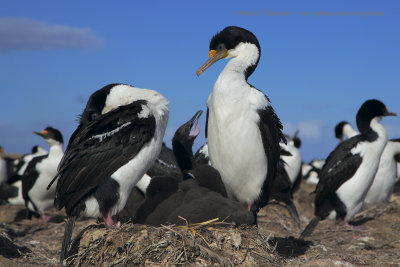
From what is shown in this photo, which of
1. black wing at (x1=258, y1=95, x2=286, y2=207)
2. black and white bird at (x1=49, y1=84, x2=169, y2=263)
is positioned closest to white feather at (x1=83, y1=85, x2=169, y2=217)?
black and white bird at (x1=49, y1=84, x2=169, y2=263)

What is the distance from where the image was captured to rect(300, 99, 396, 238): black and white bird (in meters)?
10.4

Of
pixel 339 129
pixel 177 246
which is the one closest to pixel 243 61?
pixel 177 246

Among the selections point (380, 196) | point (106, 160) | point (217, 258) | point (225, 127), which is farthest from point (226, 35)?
point (380, 196)

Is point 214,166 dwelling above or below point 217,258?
above

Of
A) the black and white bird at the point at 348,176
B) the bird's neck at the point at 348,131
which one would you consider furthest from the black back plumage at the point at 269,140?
the bird's neck at the point at 348,131

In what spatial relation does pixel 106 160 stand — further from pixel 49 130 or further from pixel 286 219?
pixel 49 130

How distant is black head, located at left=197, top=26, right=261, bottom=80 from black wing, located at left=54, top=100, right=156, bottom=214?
4.20 ft

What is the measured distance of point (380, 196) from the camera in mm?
13141

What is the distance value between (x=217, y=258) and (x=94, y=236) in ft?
4.47

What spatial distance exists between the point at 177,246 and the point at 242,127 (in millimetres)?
1818

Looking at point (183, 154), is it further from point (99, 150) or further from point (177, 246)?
point (177, 246)

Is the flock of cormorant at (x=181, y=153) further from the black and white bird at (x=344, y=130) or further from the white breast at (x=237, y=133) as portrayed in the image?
the black and white bird at (x=344, y=130)

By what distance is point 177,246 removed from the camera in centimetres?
530

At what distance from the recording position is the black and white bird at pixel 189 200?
19.3 feet
